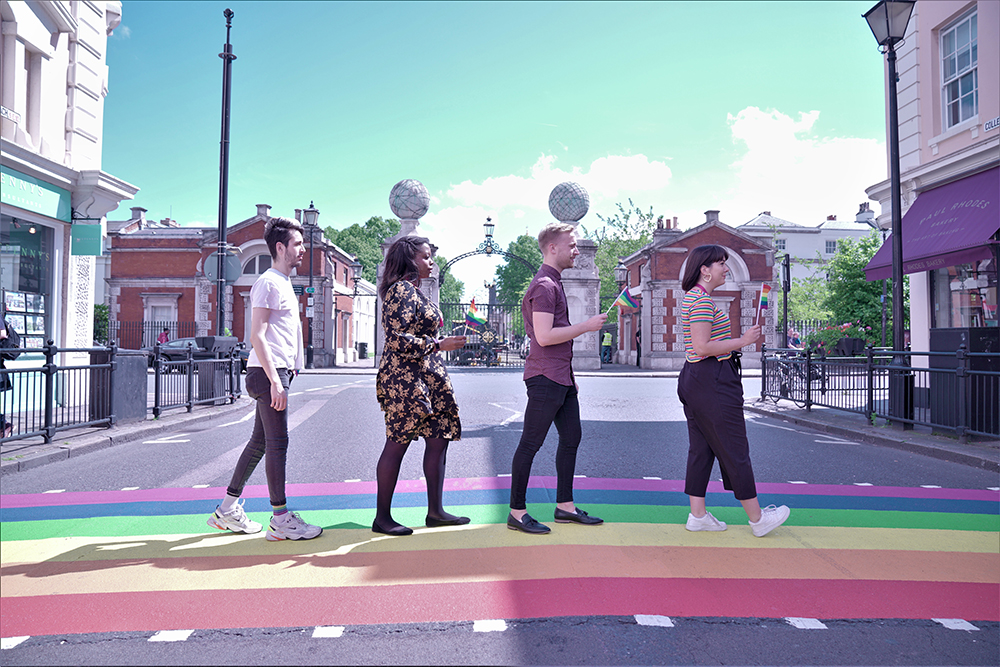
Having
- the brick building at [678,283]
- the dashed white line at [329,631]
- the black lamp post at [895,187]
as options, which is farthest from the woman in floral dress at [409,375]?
the brick building at [678,283]

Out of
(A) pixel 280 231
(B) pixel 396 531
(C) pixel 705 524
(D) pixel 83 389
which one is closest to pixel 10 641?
(B) pixel 396 531

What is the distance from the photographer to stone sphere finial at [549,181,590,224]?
1122 inches

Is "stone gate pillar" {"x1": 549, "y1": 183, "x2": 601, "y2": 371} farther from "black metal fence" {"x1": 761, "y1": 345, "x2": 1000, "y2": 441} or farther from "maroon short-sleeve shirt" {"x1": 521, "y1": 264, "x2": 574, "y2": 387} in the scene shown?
"maroon short-sleeve shirt" {"x1": 521, "y1": 264, "x2": 574, "y2": 387}

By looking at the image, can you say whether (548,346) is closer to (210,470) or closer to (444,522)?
(444,522)

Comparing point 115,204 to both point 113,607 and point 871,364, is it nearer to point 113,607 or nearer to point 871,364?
point 113,607

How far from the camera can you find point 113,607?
2.86 metres

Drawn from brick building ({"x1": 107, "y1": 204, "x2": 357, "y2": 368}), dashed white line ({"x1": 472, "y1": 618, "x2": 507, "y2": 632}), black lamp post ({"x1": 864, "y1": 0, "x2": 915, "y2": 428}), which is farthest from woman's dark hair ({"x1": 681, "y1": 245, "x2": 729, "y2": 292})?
brick building ({"x1": 107, "y1": 204, "x2": 357, "y2": 368})

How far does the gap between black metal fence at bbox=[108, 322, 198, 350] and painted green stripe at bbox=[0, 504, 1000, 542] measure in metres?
31.5

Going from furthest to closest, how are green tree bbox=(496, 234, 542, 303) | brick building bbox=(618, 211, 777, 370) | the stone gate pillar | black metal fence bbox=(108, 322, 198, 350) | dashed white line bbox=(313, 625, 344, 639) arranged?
green tree bbox=(496, 234, 542, 303) → black metal fence bbox=(108, 322, 198, 350) → brick building bbox=(618, 211, 777, 370) → the stone gate pillar → dashed white line bbox=(313, 625, 344, 639)

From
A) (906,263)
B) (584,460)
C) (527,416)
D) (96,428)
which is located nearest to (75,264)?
(96,428)

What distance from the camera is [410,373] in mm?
3816

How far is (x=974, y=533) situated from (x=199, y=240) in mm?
36055

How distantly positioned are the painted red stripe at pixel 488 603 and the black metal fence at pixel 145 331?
3321 cm

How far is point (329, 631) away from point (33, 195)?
10.9m
